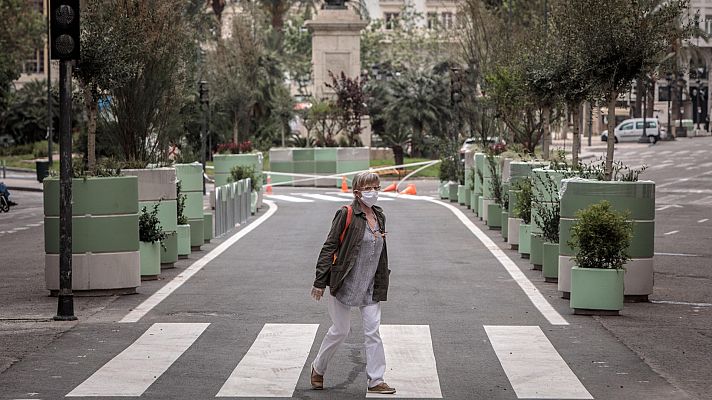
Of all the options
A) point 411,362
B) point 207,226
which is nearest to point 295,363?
point 411,362

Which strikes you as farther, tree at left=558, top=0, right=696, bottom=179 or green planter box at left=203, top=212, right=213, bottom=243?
green planter box at left=203, top=212, right=213, bottom=243

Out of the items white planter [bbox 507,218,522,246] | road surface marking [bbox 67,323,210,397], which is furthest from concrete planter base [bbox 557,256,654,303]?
white planter [bbox 507,218,522,246]

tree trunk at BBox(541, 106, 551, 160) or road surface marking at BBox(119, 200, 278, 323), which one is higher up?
tree trunk at BBox(541, 106, 551, 160)

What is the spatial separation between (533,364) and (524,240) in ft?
30.5

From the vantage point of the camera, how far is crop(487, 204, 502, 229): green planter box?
27375 millimetres

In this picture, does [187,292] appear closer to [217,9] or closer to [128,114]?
[128,114]

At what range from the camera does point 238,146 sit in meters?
37.6

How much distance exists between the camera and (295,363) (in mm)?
12305

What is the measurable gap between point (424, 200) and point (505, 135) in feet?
10.2

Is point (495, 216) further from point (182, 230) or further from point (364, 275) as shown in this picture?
point (364, 275)

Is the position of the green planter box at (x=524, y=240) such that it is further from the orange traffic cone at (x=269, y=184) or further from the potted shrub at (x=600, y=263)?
the orange traffic cone at (x=269, y=184)

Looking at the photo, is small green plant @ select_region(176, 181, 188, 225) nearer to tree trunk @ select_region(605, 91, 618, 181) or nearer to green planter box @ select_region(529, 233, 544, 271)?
green planter box @ select_region(529, 233, 544, 271)

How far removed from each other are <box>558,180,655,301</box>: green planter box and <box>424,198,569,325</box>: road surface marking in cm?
57

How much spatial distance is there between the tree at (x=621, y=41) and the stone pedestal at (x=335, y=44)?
126ft
